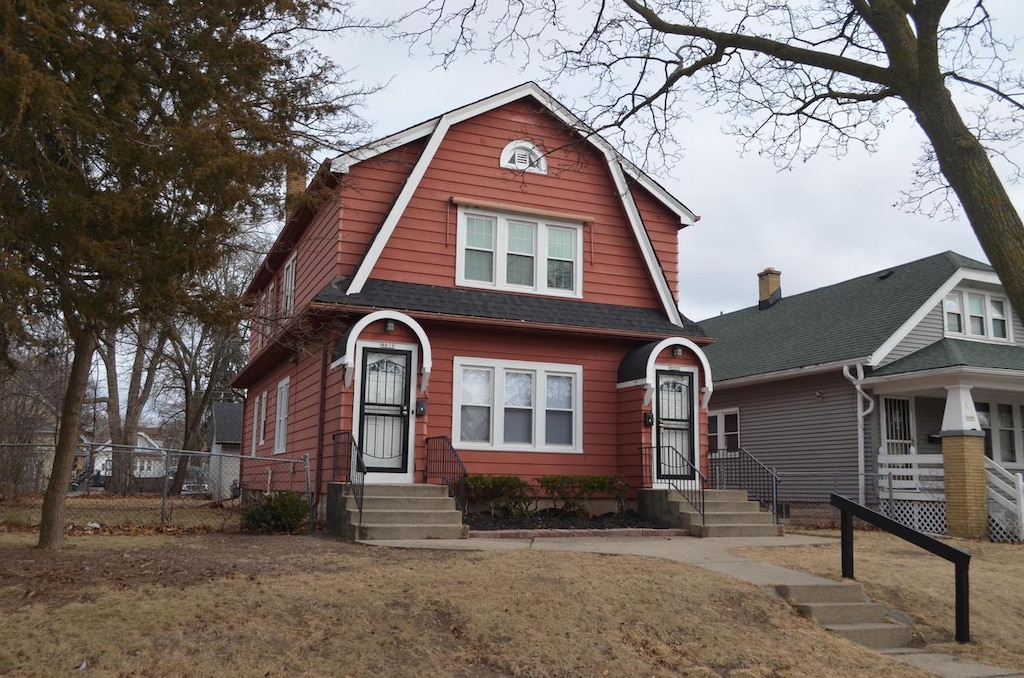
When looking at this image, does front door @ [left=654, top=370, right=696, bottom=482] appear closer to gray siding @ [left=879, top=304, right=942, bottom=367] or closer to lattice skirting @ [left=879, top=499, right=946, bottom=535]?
lattice skirting @ [left=879, top=499, right=946, bottom=535]

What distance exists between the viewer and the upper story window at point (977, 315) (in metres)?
21.1

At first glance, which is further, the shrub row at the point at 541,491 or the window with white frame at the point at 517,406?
the window with white frame at the point at 517,406

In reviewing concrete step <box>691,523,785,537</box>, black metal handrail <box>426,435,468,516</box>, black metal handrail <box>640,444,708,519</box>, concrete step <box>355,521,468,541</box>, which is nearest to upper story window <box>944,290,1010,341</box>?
black metal handrail <box>640,444,708,519</box>

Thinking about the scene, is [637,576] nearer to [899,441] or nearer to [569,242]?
[569,242]

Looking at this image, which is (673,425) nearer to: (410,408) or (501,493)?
(501,493)

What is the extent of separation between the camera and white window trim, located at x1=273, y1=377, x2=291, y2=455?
18047mm

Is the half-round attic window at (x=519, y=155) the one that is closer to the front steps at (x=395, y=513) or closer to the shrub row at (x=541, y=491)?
the shrub row at (x=541, y=491)

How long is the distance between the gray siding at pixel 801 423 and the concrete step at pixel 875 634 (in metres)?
12.4

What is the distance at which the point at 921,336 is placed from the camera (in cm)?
2036

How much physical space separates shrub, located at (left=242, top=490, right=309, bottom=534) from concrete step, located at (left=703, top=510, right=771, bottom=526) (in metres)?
6.04

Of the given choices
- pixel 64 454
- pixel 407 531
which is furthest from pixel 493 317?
pixel 64 454

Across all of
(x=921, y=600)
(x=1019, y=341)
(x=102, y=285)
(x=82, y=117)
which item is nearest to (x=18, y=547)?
(x=102, y=285)

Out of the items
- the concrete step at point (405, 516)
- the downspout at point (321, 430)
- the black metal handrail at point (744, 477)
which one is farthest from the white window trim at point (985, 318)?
the downspout at point (321, 430)

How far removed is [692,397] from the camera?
608 inches
